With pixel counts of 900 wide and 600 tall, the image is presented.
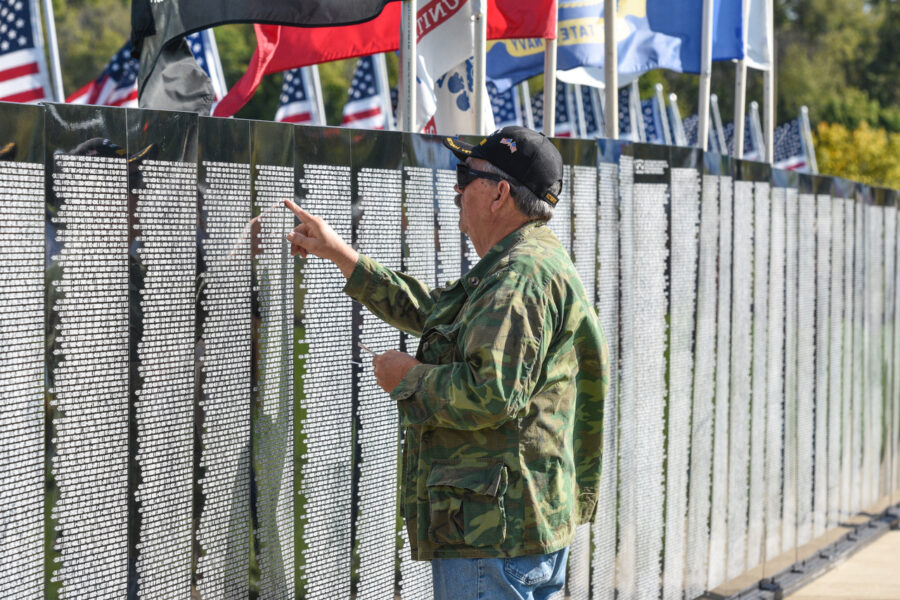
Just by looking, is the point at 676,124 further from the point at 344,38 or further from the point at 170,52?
the point at 170,52

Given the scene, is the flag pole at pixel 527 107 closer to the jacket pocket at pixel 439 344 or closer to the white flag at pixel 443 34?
the white flag at pixel 443 34

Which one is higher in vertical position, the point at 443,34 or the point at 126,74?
the point at 126,74

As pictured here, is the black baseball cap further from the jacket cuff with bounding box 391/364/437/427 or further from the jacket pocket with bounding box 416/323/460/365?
the jacket cuff with bounding box 391/364/437/427

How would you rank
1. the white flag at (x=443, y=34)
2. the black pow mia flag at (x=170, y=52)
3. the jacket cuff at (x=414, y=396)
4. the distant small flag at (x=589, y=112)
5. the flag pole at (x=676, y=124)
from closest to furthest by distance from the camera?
the jacket cuff at (x=414, y=396) → the black pow mia flag at (x=170, y=52) → the white flag at (x=443, y=34) → the distant small flag at (x=589, y=112) → the flag pole at (x=676, y=124)

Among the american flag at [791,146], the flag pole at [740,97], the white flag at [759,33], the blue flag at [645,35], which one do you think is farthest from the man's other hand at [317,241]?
Answer: the american flag at [791,146]

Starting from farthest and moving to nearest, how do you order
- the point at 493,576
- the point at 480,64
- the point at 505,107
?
1. the point at 505,107
2. the point at 480,64
3. the point at 493,576

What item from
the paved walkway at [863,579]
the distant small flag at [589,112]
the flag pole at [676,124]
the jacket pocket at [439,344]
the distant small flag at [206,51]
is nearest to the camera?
the jacket pocket at [439,344]

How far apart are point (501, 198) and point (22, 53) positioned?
21.8 ft

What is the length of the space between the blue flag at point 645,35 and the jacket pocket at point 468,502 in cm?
505

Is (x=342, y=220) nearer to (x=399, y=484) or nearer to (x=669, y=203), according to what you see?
(x=399, y=484)

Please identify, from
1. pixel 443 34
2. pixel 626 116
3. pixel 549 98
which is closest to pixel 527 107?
pixel 626 116

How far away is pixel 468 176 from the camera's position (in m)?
2.97

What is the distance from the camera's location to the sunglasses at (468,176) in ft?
9.59

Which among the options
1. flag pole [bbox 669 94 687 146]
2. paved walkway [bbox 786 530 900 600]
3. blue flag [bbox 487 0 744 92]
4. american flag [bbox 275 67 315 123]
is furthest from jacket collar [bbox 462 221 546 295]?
flag pole [bbox 669 94 687 146]
